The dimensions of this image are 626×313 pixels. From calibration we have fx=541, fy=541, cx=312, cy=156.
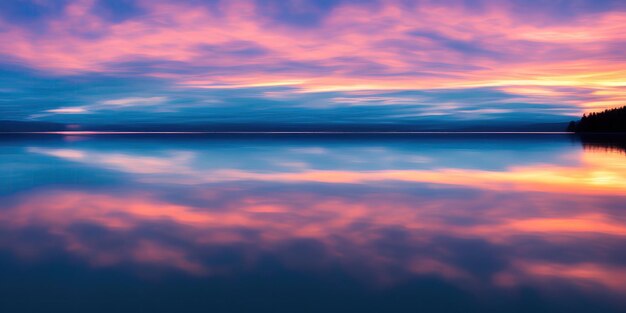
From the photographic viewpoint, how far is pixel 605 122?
5054 inches

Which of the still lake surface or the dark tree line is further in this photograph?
the dark tree line

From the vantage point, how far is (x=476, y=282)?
20.4 feet

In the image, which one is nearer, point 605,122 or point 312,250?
point 312,250

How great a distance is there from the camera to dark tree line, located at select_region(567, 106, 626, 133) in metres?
123

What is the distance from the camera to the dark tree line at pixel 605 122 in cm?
12276

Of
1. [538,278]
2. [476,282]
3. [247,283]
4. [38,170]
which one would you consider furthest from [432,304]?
[38,170]

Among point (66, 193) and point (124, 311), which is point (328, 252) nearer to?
point (124, 311)

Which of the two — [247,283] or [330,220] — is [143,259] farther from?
[330,220]

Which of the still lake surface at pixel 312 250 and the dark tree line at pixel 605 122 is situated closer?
the still lake surface at pixel 312 250

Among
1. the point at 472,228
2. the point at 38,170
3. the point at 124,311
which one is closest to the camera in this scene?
the point at 124,311

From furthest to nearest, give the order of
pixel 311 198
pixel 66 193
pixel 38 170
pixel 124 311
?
pixel 38 170 → pixel 66 193 → pixel 311 198 → pixel 124 311

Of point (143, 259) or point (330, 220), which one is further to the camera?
point (330, 220)

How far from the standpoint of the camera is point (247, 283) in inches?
243

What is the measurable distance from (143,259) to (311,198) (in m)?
6.70
